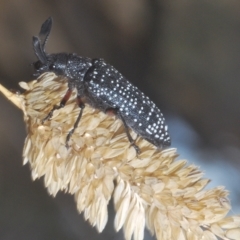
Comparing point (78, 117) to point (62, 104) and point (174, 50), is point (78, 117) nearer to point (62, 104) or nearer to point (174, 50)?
point (62, 104)

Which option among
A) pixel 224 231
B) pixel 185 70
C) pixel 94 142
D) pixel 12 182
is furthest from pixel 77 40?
pixel 224 231

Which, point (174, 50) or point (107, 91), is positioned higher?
point (174, 50)

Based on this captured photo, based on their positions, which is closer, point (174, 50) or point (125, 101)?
point (125, 101)

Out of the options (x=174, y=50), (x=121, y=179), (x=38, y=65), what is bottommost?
(x=121, y=179)

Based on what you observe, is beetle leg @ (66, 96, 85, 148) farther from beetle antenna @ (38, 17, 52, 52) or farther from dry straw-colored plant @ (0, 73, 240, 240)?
beetle antenna @ (38, 17, 52, 52)

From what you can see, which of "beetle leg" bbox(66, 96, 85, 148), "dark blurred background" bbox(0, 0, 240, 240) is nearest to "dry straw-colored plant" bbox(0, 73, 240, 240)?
"beetle leg" bbox(66, 96, 85, 148)

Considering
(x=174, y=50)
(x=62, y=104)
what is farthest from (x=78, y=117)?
(x=174, y=50)

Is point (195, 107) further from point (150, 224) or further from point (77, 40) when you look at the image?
point (150, 224)
